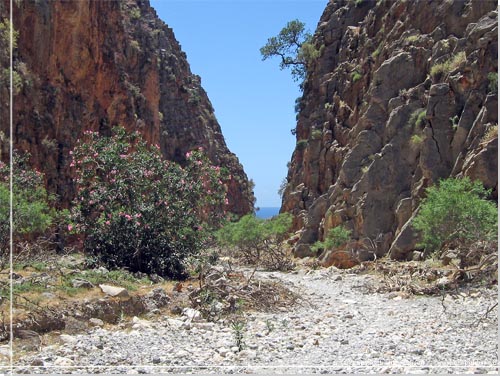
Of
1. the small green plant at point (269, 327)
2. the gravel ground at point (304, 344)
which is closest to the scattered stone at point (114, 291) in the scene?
the gravel ground at point (304, 344)

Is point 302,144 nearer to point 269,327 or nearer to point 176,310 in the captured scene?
point 176,310

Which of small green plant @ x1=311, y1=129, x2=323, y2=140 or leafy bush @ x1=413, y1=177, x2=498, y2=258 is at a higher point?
small green plant @ x1=311, y1=129, x2=323, y2=140

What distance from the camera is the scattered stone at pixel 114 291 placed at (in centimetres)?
1011

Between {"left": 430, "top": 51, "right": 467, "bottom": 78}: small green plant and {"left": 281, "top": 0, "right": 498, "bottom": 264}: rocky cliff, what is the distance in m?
0.04

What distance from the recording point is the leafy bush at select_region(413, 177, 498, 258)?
13.0 m

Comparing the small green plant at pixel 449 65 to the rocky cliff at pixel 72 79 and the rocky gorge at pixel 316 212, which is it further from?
the rocky cliff at pixel 72 79

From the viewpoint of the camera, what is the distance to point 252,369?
6793 millimetres

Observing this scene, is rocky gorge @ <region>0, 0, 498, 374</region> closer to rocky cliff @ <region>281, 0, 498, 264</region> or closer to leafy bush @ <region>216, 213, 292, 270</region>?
rocky cliff @ <region>281, 0, 498, 264</region>

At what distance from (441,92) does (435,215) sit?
8.63 m

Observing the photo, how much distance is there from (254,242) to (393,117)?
25.9ft

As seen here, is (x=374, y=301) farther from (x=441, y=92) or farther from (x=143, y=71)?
(x=143, y=71)

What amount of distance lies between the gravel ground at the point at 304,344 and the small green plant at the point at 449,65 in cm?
1257

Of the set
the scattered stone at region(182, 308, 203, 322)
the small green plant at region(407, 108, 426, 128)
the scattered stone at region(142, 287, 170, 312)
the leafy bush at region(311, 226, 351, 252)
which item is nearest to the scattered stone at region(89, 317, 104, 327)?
the scattered stone at region(142, 287, 170, 312)

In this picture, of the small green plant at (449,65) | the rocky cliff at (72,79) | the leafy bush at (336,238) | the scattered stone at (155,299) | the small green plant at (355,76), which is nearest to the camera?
the scattered stone at (155,299)
